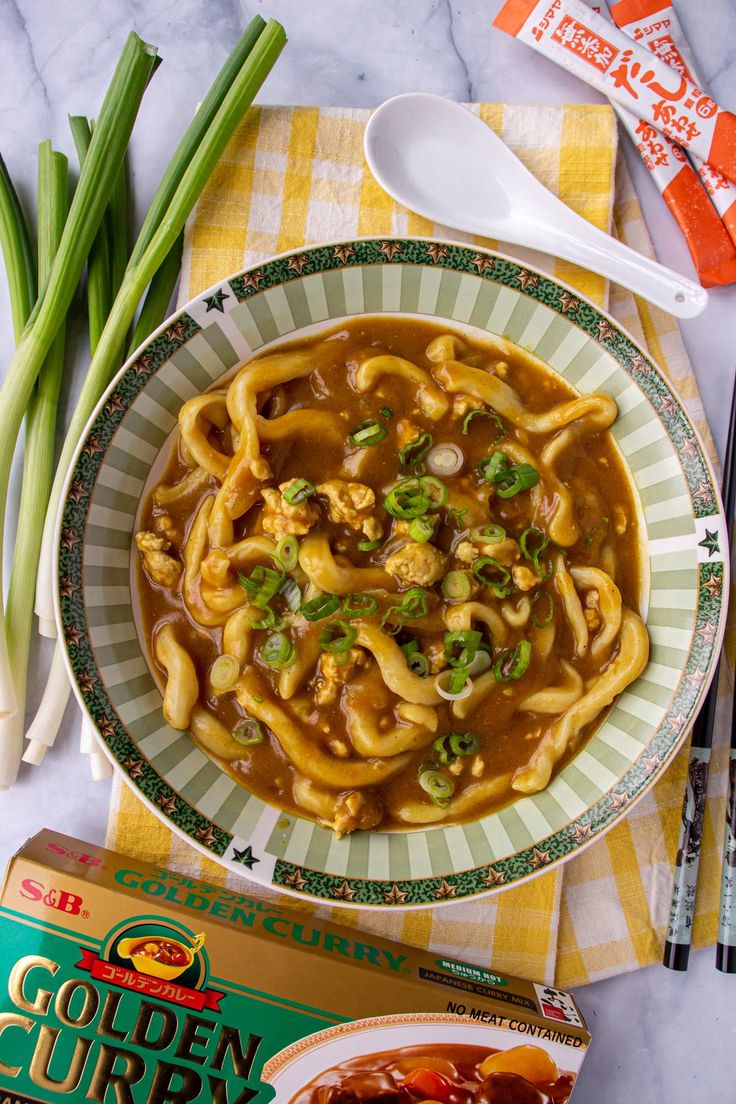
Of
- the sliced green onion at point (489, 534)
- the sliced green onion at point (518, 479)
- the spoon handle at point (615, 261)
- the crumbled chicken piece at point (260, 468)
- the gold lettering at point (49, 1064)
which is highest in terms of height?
the spoon handle at point (615, 261)

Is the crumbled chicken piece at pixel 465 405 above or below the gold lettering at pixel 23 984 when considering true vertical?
above

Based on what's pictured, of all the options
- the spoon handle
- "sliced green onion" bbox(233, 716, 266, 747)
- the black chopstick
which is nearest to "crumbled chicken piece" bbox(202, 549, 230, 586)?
"sliced green onion" bbox(233, 716, 266, 747)

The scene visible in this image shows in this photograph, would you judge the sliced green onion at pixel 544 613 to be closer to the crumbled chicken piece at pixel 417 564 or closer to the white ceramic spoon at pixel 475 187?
the crumbled chicken piece at pixel 417 564

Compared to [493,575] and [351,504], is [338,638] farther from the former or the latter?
[493,575]

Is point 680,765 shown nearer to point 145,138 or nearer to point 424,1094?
point 424,1094

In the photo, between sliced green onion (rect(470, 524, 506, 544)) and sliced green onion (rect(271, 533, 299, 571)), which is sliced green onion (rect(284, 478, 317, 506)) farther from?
sliced green onion (rect(470, 524, 506, 544))

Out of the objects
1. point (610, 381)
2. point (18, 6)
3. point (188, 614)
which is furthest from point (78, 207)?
point (610, 381)

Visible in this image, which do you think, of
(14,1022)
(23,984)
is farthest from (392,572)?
(14,1022)

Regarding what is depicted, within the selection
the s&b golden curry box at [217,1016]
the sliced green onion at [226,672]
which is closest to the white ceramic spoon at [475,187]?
the sliced green onion at [226,672]
